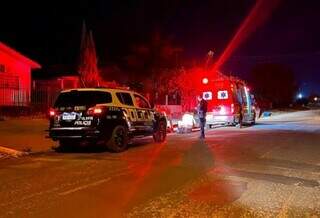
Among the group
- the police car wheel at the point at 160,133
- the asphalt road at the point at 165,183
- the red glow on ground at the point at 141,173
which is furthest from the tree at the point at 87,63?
the asphalt road at the point at 165,183

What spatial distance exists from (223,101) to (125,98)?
1056 cm

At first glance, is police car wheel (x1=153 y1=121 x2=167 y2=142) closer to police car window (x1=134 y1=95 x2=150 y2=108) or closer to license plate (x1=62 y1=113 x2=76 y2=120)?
police car window (x1=134 y1=95 x2=150 y2=108)

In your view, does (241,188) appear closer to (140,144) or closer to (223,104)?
(140,144)

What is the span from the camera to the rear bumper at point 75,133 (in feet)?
49.0

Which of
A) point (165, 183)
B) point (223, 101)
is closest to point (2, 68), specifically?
point (223, 101)

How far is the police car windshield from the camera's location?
50.0 ft

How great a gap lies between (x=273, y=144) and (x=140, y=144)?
4.35 metres

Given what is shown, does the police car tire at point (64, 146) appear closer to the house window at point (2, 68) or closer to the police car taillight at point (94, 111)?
the police car taillight at point (94, 111)

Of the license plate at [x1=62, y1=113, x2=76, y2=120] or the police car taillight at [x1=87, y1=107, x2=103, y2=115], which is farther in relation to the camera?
the license plate at [x1=62, y1=113, x2=76, y2=120]

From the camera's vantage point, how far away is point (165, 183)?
9828 mm

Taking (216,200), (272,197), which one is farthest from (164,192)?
(272,197)

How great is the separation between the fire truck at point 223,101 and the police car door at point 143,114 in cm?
842

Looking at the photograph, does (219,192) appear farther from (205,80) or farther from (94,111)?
(205,80)

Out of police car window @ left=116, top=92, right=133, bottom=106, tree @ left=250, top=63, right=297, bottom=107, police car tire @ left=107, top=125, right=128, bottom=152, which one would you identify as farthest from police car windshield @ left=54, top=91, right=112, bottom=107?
tree @ left=250, top=63, right=297, bottom=107
